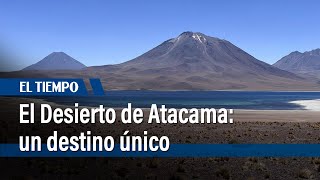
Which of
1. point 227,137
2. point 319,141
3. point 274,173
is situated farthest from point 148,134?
point 274,173

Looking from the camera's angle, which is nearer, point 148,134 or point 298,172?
point 298,172

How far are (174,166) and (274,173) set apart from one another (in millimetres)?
4222

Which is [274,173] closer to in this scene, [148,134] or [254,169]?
[254,169]

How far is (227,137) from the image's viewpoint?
1117 inches

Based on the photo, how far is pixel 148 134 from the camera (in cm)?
2950

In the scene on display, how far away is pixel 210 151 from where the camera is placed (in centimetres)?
2228

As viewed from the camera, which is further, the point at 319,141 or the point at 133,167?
the point at 319,141

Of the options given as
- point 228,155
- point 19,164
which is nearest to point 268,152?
point 228,155

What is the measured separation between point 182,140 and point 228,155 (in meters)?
5.83

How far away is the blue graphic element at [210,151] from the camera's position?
19.5 meters

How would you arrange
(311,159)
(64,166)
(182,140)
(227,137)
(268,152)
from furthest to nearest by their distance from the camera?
(227,137) < (182,140) < (268,152) < (311,159) < (64,166)

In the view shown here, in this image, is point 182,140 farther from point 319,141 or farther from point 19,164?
point 19,164

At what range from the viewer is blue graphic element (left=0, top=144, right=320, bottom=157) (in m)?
19.5

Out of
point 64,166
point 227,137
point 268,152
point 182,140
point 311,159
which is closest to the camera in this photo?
point 64,166
